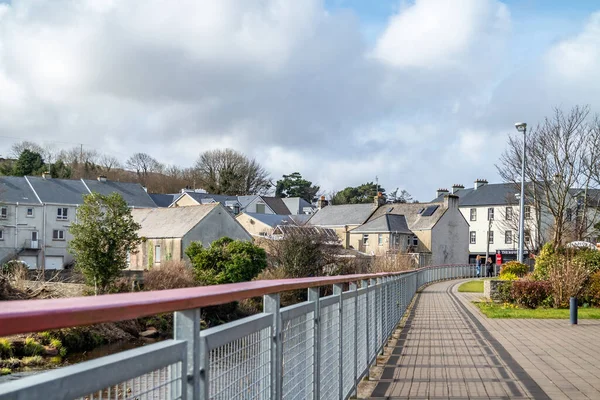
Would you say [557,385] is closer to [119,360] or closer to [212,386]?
[212,386]

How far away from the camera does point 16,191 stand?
6494 centimetres

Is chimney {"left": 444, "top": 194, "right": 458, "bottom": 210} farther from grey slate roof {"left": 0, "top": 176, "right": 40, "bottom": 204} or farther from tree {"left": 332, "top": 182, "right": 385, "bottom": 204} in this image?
grey slate roof {"left": 0, "top": 176, "right": 40, "bottom": 204}

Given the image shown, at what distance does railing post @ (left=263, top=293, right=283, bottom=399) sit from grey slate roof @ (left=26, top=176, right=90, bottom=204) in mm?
65588

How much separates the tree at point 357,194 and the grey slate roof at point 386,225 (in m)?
36.7

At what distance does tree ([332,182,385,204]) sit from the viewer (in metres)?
107

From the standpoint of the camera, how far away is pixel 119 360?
80.5 inches

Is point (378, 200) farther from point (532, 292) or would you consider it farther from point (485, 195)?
point (532, 292)

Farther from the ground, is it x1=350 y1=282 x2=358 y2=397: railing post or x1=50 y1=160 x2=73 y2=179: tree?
x1=50 y1=160 x2=73 y2=179: tree

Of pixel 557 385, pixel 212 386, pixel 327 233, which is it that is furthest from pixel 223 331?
pixel 327 233

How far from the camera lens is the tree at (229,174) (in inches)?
3853

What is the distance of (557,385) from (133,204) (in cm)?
6952

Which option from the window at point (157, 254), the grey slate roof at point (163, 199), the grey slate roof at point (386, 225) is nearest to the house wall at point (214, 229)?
the window at point (157, 254)

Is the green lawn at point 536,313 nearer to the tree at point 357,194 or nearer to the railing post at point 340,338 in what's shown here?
the railing post at point 340,338

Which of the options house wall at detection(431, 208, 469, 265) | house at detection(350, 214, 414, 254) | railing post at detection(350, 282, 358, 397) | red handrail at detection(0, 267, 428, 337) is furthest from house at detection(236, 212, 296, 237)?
red handrail at detection(0, 267, 428, 337)
